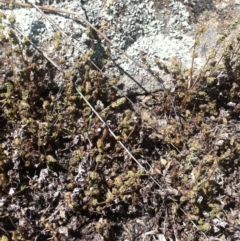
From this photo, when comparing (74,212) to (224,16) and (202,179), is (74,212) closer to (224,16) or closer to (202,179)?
(202,179)

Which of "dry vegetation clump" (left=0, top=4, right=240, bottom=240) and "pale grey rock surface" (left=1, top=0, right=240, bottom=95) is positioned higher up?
"pale grey rock surface" (left=1, top=0, right=240, bottom=95)

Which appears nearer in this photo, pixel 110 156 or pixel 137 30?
pixel 110 156

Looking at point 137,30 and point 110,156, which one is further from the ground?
point 137,30

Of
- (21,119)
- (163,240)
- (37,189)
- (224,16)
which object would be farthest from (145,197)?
(224,16)

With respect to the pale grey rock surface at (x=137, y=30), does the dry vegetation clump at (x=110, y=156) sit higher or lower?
lower

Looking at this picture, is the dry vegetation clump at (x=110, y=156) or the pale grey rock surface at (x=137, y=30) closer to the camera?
the dry vegetation clump at (x=110, y=156)

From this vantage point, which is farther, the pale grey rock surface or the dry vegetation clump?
the pale grey rock surface
